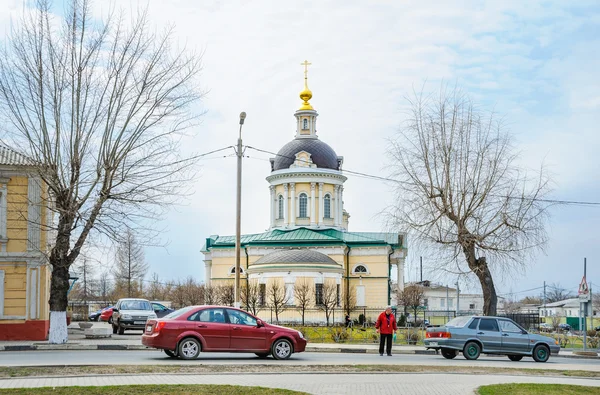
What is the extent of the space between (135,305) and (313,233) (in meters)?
31.3

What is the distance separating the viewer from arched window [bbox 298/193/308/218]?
68.3 meters

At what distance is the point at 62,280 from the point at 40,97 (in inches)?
247

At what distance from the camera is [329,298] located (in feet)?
187

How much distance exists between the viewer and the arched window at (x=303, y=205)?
68312 mm

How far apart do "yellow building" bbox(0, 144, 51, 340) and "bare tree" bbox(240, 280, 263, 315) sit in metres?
23.8

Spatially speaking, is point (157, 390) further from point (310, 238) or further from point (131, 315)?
point (310, 238)

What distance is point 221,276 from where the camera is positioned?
6956 centimetres

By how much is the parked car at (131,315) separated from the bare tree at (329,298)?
20.1 m

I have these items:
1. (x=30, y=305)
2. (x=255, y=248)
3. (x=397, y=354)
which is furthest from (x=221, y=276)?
(x=397, y=354)

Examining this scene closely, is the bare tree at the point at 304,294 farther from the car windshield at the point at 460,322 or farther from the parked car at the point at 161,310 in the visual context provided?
the car windshield at the point at 460,322

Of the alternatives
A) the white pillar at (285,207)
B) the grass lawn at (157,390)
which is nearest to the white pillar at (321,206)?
the white pillar at (285,207)

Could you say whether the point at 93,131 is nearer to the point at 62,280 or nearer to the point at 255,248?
the point at 62,280

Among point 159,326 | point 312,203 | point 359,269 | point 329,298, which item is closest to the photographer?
point 159,326

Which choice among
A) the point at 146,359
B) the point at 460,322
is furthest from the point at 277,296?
the point at 146,359
